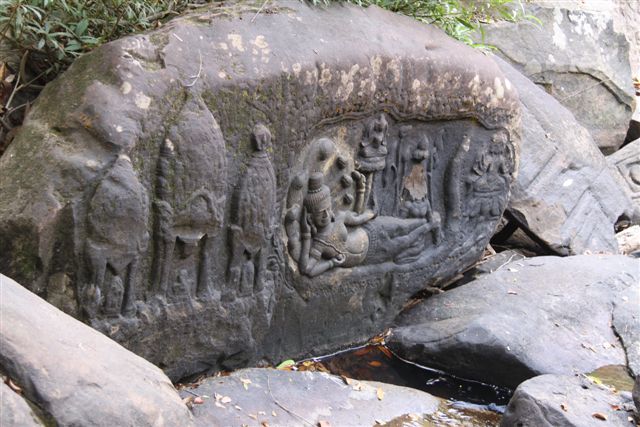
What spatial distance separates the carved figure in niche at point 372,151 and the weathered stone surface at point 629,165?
3.77 m

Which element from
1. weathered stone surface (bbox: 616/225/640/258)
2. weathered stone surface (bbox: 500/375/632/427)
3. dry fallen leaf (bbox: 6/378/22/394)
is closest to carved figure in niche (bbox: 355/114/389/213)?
weathered stone surface (bbox: 500/375/632/427)

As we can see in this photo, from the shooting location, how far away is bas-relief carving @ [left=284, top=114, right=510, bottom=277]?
14.5ft

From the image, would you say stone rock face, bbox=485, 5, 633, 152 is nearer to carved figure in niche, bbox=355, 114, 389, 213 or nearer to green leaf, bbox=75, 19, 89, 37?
carved figure in niche, bbox=355, 114, 389, 213

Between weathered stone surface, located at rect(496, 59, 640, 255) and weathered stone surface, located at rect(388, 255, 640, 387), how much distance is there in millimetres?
627

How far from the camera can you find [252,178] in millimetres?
3969

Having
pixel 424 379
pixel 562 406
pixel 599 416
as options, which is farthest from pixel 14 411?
pixel 424 379

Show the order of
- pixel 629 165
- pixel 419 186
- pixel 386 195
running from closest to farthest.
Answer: pixel 386 195 < pixel 419 186 < pixel 629 165

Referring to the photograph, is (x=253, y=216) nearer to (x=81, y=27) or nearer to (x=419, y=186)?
(x=81, y=27)

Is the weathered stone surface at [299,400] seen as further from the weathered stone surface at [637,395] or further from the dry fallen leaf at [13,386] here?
the dry fallen leaf at [13,386]

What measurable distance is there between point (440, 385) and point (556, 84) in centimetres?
436

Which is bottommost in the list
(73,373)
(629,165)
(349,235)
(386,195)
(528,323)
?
(629,165)

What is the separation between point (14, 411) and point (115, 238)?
53.0 inches

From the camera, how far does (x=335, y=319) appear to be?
15.7 ft

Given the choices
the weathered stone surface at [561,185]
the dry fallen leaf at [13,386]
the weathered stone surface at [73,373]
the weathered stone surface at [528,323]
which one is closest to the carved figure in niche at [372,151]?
the weathered stone surface at [528,323]
